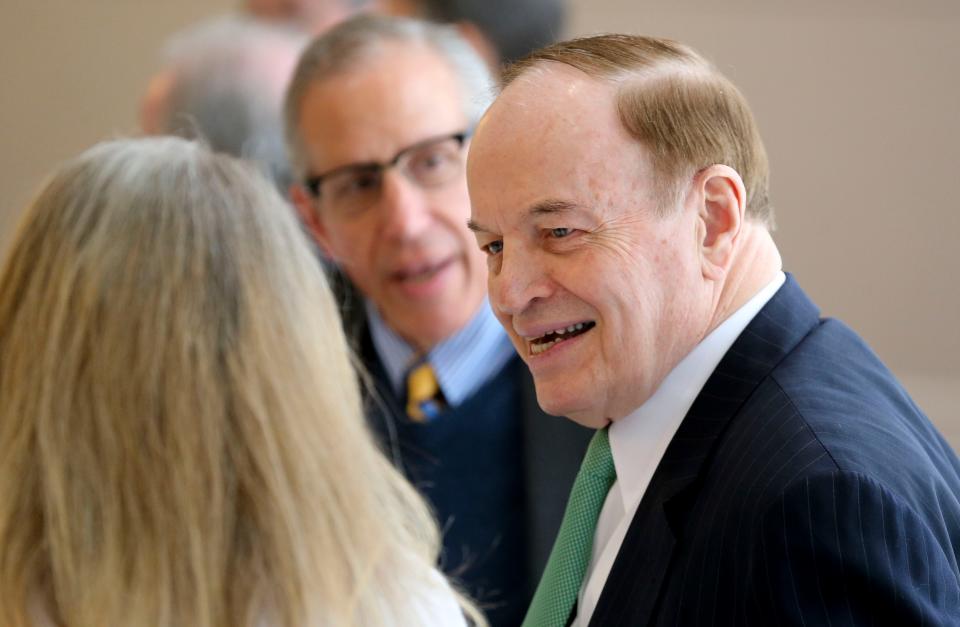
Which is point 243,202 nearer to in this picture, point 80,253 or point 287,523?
point 80,253

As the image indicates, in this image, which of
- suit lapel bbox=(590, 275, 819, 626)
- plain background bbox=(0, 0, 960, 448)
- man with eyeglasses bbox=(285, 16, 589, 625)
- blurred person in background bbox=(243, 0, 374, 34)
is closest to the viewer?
suit lapel bbox=(590, 275, 819, 626)

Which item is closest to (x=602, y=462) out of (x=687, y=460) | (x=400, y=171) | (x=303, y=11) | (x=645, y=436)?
(x=645, y=436)

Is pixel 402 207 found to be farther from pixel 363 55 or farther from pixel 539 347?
pixel 539 347

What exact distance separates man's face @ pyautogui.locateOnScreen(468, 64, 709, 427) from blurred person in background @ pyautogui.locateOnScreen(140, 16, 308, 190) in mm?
1658

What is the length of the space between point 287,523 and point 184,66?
92.7 inches

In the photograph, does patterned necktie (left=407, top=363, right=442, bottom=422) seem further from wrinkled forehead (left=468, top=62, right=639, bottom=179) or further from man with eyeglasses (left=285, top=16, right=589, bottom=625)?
wrinkled forehead (left=468, top=62, right=639, bottom=179)

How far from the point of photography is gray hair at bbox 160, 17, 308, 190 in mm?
3125

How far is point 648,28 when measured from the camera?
15.0 feet

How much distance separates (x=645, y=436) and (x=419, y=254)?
105 centimetres

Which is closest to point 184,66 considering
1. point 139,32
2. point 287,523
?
point 139,32

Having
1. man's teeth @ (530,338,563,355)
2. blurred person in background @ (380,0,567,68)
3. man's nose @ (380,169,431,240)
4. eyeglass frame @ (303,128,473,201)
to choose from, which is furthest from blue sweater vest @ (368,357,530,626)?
blurred person in background @ (380,0,567,68)

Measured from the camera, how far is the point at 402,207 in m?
2.47

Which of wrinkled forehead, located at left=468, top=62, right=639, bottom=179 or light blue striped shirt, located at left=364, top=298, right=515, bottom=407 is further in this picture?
light blue striped shirt, located at left=364, top=298, right=515, bottom=407

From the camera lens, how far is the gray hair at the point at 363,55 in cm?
251
